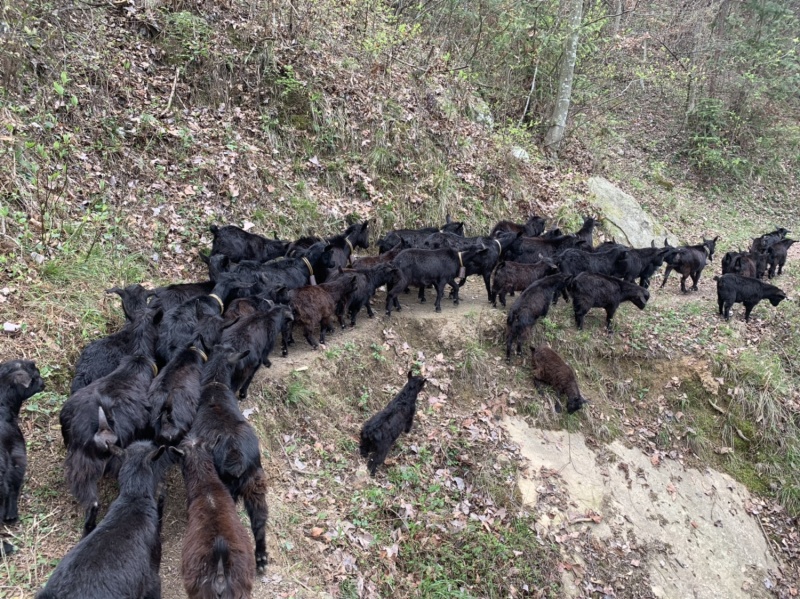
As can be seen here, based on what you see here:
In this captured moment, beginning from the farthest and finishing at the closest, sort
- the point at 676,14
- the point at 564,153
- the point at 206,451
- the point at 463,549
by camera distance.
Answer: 1. the point at 676,14
2. the point at 564,153
3. the point at 463,549
4. the point at 206,451

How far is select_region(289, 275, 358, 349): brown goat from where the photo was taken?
873 centimetres

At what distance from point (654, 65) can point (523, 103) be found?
12.1 metres

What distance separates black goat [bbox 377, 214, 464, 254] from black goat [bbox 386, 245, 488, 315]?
1.35 m

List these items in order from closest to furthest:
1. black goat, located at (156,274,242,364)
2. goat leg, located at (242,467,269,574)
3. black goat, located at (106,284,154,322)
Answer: goat leg, located at (242,467,269,574) → black goat, located at (156,274,242,364) → black goat, located at (106,284,154,322)

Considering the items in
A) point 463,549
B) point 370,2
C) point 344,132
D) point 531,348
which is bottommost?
point 463,549

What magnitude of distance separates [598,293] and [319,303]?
610cm

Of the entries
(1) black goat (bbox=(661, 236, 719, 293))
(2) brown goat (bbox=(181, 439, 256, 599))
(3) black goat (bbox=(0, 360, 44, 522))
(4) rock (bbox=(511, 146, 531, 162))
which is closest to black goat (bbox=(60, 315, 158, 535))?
(3) black goat (bbox=(0, 360, 44, 522))

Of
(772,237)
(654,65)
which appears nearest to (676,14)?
(654,65)

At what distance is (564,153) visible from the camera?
19.2 metres

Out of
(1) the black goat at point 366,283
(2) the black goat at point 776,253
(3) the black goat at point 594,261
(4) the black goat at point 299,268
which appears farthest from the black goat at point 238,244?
(2) the black goat at point 776,253

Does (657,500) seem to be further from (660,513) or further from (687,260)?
(687,260)

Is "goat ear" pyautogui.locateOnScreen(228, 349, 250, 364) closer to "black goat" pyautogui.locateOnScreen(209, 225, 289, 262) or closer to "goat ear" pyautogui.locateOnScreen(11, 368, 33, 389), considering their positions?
"goat ear" pyautogui.locateOnScreen(11, 368, 33, 389)

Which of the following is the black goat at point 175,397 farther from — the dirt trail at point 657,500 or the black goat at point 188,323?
the dirt trail at point 657,500

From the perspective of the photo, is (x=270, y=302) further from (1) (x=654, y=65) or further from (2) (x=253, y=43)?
(1) (x=654, y=65)
